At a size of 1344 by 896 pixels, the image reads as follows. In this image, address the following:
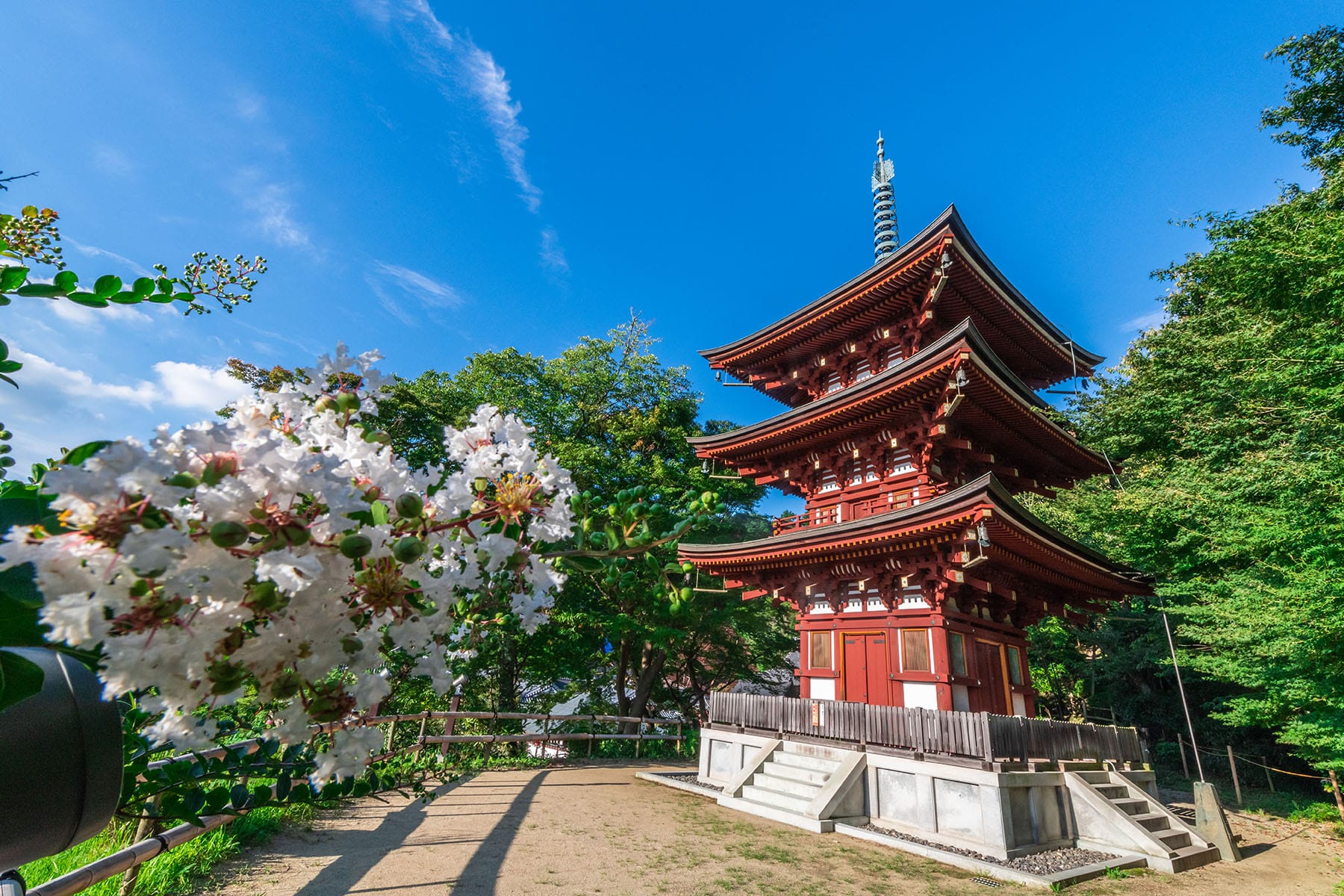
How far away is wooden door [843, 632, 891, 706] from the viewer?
10062 mm

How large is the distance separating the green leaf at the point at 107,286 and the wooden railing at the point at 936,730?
946 centimetres

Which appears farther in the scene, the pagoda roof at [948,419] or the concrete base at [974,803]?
the pagoda roof at [948,419]

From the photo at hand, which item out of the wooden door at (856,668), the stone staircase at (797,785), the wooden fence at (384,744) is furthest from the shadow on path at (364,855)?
the wooden door at (856,668)

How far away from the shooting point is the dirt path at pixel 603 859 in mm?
5723

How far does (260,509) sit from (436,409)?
60.0ft

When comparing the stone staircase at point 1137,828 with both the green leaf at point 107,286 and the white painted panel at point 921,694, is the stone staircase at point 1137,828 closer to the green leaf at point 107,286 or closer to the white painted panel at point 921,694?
the white painted panel at point 921,694

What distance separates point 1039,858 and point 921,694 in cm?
242

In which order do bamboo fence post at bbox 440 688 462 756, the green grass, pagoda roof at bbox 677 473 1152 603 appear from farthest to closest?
1. bamboo fence post at bbox 440 688 462 756
2. pagoda roof at bbox 677 473 1152 603
3. the green grass

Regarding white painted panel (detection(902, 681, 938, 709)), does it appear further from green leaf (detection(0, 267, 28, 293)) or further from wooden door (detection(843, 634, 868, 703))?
green leaf (detection(0, 267, 28, 293))

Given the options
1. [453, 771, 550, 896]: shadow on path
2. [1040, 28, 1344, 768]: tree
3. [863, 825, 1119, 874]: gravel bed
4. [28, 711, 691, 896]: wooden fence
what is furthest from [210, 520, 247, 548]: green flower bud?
[1040, 28, 1344, 768]: tree

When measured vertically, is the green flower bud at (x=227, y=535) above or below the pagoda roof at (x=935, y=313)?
below

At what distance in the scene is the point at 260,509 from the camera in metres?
0.71

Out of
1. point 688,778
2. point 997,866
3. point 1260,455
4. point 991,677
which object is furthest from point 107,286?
point 1260,455

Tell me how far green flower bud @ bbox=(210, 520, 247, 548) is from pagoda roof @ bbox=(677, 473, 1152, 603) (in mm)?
8746
